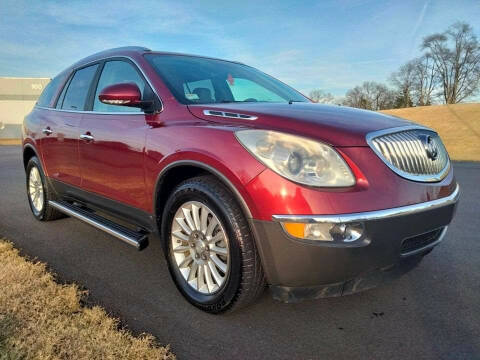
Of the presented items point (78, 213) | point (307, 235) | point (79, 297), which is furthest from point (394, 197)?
point (78, 213)

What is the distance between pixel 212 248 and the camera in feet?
8.02

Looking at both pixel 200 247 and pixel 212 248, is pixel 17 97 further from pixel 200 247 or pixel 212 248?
pixel 212 248

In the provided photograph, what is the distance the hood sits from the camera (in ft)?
6.96

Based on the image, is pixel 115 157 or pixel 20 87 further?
pixel 20 87

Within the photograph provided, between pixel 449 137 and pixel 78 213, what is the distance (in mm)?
31539

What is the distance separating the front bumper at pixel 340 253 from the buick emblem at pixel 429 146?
1.20 ft

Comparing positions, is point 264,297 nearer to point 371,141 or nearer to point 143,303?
point 143,303

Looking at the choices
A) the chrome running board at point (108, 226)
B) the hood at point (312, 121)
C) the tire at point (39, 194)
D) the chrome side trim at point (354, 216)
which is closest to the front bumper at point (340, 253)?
the chrome side trim at point (354, 216)

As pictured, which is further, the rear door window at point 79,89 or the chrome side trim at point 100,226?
the rear door window at point 79,89

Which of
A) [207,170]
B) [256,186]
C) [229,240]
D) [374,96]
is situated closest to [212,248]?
[229,240]

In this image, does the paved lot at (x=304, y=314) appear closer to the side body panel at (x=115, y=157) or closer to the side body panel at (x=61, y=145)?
the side body panel at (x=115, y=157)

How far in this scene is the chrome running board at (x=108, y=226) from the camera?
2.89 meters

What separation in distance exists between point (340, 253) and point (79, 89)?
326 cm

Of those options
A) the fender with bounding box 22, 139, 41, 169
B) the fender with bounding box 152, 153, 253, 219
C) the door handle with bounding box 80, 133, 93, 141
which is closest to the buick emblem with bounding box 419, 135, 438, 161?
the fender with bounding box 152, 153, 253, 219
